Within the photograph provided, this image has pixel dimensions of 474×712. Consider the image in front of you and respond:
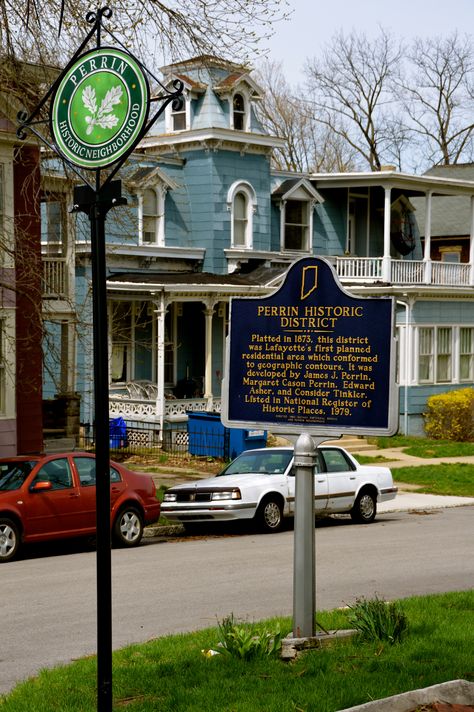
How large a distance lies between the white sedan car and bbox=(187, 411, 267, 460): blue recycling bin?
7416 mm

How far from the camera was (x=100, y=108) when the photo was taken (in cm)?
680

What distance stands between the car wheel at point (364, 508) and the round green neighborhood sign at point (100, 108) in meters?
14.2

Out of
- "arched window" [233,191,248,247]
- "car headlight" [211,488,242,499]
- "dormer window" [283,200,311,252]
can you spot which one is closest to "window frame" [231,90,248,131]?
"arched window" [233,191,248,247]

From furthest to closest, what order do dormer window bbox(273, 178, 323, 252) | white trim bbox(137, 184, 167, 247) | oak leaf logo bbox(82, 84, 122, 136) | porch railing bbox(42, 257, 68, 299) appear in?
1. dormer window bbox(273, 178, 323, 252)
2. white trim bbox(137, 184, 167, 247)
3. porch railing bbox(42, 257, 68, 299)
4. oak leaf logo bbox(82, 84, 122, 136)

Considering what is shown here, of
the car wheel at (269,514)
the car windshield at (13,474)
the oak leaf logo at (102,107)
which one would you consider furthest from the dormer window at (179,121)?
the oak leaf logo at (102,107)

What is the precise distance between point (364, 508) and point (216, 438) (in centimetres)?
869

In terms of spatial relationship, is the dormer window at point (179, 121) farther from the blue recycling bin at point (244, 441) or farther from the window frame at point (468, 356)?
the window frame at point (468, 356)

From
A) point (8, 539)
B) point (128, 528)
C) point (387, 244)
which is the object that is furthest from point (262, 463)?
point (387, 244)

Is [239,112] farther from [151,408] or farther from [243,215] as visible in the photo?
[151,408]

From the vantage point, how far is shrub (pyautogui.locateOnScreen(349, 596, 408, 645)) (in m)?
8.62

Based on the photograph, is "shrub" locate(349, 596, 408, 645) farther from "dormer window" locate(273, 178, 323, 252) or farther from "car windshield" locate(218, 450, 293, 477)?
"dormer window" locate(273, 178, 323, 252)

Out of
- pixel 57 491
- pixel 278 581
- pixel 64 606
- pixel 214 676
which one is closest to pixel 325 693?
pixel 214 676

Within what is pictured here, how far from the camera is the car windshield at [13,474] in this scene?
52.9 ft

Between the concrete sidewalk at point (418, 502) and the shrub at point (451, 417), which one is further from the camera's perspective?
A: the shrub at point (451, 417)
